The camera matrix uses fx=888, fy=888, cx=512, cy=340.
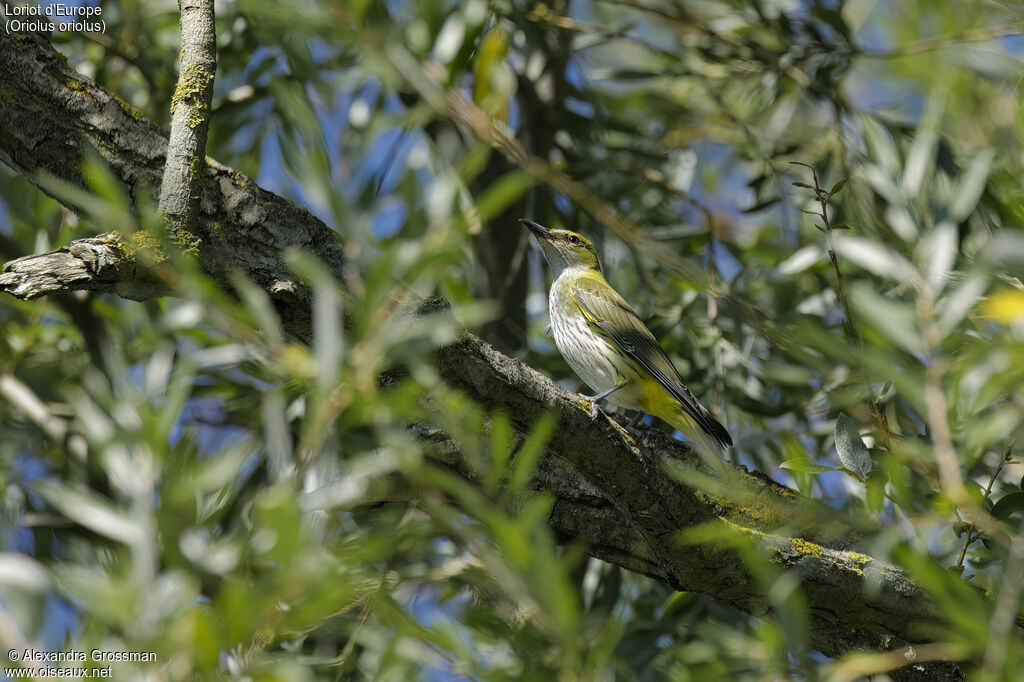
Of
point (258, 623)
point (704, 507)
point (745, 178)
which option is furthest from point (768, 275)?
point (258, 623)

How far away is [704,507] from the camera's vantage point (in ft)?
8.39

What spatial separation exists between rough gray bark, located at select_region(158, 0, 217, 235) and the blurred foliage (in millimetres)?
238

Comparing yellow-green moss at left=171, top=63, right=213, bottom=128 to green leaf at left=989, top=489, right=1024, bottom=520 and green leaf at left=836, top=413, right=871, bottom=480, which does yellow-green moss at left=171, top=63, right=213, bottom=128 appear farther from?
green leaf at left=989, top=489, right=1024, bottom=520

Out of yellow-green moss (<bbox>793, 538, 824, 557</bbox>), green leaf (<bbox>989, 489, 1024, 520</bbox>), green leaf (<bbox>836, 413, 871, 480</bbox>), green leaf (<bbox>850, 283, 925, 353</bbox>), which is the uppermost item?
green leaf (<bbox>850, 283, 925, 353</bbox>)

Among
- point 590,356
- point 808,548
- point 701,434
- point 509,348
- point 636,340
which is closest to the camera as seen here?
point 808,548

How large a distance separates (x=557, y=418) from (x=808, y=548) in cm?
87

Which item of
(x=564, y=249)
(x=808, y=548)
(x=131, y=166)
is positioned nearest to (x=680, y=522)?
(x=808, y=548)

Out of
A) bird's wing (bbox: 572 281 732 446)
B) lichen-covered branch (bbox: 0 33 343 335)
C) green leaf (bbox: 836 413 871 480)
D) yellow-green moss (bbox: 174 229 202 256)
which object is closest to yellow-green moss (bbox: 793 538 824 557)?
green leaf (bbox: 836 413 871 480)

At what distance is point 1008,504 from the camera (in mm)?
2418

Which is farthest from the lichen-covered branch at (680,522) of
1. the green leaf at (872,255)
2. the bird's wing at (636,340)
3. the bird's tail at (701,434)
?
the green leaf at (872,255)

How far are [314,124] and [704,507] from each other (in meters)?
1.59

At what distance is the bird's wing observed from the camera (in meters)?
3.28

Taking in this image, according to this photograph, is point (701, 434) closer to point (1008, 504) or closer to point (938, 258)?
point (1008, 504)

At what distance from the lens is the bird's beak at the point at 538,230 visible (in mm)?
4145
